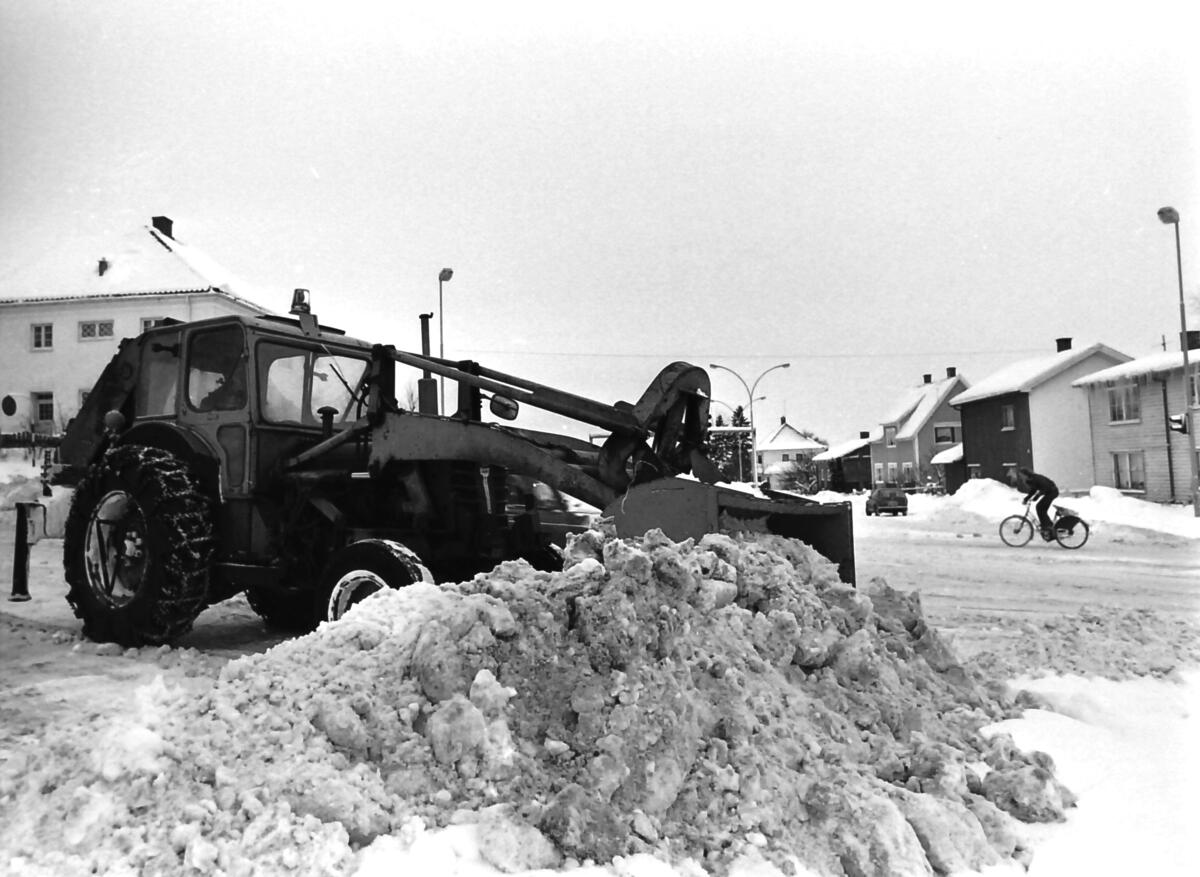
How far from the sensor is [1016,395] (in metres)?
28.6

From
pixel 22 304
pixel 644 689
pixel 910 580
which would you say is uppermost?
pixel 22 304

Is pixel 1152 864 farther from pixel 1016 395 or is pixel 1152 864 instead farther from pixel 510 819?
pixel 1016 395

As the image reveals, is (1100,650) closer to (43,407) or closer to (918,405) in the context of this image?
(43,407)

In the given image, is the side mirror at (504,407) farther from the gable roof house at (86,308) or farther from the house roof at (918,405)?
the house roof at (918,405)

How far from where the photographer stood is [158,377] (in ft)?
18.4

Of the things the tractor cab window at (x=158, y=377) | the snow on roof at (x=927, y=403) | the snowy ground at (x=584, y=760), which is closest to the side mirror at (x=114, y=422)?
the tractor cab window at (x=158, y=377)

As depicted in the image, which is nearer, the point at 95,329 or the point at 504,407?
the point at 504,407

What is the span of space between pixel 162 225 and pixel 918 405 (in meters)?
40.7

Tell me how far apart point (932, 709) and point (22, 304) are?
3927 millimetres

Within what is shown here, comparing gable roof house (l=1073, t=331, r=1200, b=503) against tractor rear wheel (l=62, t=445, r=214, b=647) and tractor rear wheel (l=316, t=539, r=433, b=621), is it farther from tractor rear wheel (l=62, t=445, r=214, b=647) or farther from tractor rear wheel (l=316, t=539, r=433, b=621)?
tractor rear wheel (l=62, t=445, r=214, b=647)

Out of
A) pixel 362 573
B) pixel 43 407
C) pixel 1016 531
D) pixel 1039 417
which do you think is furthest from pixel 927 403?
pixel 43 407

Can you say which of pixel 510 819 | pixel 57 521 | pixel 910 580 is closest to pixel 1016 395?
pixel 910 580

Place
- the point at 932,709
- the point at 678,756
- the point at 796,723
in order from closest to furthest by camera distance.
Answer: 1. the point at 678,756
2. the point at 796,723
3. the point at 932,709

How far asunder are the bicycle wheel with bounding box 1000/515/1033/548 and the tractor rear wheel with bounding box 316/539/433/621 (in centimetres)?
1270
